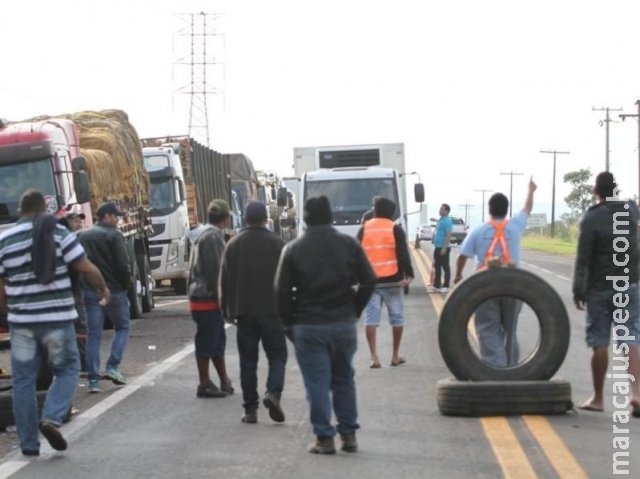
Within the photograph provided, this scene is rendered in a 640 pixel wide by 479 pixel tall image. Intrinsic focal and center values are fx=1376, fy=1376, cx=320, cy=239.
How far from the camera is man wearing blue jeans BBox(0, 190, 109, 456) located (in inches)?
377

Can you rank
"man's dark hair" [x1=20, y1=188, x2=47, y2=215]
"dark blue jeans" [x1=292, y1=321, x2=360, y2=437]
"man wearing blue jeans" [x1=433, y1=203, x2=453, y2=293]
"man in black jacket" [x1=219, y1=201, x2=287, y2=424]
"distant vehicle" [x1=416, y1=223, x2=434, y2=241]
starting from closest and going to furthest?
"dark blue jeans" [x1=292, y1=321, x2=360, y2=437] → "man's dark hair" [x1=20, y1=188, x2=47, y2=215] → "man in black jacket" [x1=219, y1=201, x2=287, y2=424] → "man wearing blue jeans" [x1=433, y1=203, x2=453, y2=293] → "distant vehicle" [x1=416, y1=223, x2=434, y2=241]

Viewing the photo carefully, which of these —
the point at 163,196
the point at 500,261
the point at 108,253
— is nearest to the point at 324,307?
the point at 500,261

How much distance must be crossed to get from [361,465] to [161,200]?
20205 millimetres

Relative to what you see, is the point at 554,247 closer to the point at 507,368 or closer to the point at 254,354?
the point at 507,368

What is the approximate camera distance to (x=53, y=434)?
9.41 metres

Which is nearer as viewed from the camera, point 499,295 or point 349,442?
point 349,442

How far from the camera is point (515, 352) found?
11.5 metres

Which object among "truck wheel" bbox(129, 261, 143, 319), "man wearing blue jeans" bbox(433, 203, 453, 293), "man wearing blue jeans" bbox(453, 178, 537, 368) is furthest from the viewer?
"man wearing blue jeans" bbox(433, 203, 453, 293)

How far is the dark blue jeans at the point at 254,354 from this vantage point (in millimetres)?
10797

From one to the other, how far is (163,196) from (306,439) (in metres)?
19.1

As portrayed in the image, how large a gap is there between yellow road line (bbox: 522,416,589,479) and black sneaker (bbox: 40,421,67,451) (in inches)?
129

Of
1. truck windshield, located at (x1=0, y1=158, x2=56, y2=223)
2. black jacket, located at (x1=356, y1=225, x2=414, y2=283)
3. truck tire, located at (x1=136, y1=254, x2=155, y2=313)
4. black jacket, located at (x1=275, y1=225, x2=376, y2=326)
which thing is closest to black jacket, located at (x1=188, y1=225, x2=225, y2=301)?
black jacket, located at (x1=356, y1=225, x2=414, y2=283)

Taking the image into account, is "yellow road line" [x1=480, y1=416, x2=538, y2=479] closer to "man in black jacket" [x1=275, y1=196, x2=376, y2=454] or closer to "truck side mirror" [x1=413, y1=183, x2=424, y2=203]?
"man in black jacket" [x1=275, y1=196, x2=376, y2=454]

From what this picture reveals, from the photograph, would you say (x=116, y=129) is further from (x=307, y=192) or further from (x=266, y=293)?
(x=266, y=293)
